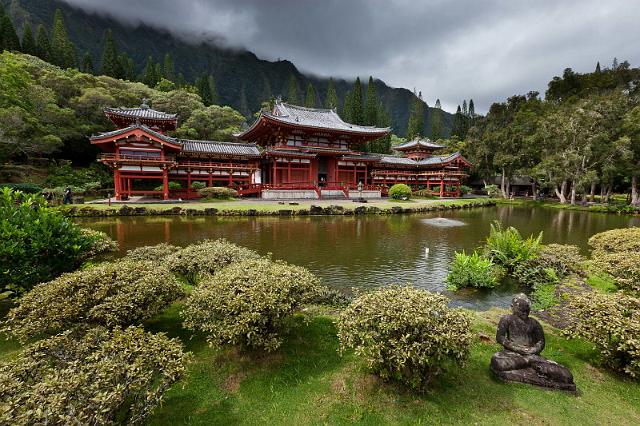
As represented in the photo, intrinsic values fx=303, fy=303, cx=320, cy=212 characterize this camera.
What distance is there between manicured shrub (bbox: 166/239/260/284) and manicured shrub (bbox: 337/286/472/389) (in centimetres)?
324

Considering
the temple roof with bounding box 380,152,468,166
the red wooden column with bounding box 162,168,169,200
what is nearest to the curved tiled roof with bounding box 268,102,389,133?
the temple roof with bounding box 380,152,468,166

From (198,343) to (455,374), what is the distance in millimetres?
3855

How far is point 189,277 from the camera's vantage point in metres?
6.61

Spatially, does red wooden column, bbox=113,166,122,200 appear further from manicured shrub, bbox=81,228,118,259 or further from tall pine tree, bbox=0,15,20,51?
tall pine tree, bbox=0,15,20,51

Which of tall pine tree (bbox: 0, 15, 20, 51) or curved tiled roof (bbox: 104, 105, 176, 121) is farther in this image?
tall pine tree (bbox: 0, 15, 20, 51)

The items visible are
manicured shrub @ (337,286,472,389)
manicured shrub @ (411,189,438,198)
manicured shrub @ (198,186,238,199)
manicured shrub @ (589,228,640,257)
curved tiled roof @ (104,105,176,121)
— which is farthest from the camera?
manicured shrub @ (411,189,438,198)

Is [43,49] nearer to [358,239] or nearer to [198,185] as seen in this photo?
[198,185]

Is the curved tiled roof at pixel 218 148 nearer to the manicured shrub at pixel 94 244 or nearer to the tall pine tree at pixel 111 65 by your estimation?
the manicured shrub at pixel 94 244

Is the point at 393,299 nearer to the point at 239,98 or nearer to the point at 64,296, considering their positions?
the point at 64,296

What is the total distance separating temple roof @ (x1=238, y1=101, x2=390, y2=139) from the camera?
30.4m

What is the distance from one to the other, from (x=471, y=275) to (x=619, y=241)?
184 inches

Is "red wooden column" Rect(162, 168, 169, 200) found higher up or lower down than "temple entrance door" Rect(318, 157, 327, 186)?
lower down

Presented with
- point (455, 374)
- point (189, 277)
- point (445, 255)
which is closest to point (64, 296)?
point (189, 277)

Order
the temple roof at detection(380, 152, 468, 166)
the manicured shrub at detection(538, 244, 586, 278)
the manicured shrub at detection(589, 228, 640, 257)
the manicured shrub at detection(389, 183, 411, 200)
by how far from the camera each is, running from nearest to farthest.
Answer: the manicured shrub at detection(589, 228, 640, 257)
the manicured shrub at detection(538, 244, 586, 278)
the manicured shrub at detection(389, 183, 411, 200)
the temple roof at detection(380, 152, 468, 166)
